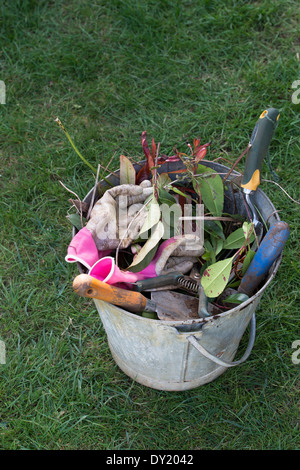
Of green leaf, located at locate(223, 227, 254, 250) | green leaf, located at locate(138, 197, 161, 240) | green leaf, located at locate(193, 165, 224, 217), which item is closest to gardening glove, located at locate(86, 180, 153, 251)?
green leaf, located at locate(138, 197, 161, 240)

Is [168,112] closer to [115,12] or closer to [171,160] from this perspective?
[115,12]

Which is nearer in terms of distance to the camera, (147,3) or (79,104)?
(79,104)

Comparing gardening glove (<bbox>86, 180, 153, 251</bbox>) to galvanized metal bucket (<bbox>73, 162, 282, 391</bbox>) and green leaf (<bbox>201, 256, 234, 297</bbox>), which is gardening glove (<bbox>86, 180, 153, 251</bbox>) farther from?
green leaf (<bbox>201, 256, 234, 297</bbox>)

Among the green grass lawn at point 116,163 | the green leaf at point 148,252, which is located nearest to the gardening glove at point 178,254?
the green leaf at point 148,252

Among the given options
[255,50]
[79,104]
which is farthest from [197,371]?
[255,50]

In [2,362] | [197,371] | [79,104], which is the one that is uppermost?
[79,104]

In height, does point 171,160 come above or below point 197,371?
above

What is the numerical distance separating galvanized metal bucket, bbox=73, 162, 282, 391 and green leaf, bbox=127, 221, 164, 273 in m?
0.13

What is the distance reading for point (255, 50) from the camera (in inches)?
87.4

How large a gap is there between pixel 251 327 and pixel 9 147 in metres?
1.28

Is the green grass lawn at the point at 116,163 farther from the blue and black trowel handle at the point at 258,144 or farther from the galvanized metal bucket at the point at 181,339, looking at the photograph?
the blue and black trowel handle at the point at 258,144

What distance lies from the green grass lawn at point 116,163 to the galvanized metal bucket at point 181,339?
106mm

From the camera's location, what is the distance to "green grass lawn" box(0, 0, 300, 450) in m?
1.45

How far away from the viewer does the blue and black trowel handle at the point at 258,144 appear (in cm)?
124
